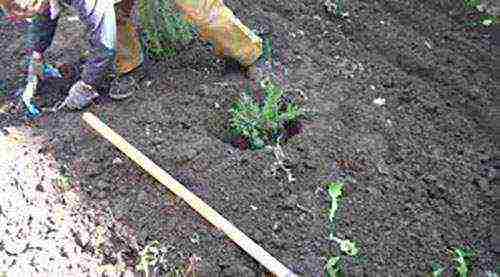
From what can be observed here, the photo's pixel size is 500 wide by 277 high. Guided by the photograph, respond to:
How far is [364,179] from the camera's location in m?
3.73

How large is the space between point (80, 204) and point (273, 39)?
5.65 feet

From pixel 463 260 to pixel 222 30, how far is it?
1800mm

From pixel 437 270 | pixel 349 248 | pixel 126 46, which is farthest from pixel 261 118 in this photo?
pixel 437 270

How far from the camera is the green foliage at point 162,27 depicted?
4340 mm

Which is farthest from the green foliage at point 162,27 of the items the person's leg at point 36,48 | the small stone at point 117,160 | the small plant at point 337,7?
the small plant at point 337,7

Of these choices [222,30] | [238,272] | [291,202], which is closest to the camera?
[238,272]

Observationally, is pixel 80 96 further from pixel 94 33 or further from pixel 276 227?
pixel 276 227

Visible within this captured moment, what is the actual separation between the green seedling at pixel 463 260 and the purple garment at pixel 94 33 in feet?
6.58

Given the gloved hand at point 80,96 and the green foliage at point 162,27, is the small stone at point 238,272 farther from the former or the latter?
the green foliage at point 162,27

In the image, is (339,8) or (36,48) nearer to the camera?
(36,48)

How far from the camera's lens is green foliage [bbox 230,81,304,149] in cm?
392

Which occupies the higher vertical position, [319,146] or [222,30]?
[222,30]

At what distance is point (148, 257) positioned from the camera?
10.8ft

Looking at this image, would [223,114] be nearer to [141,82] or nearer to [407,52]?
[141,82]
